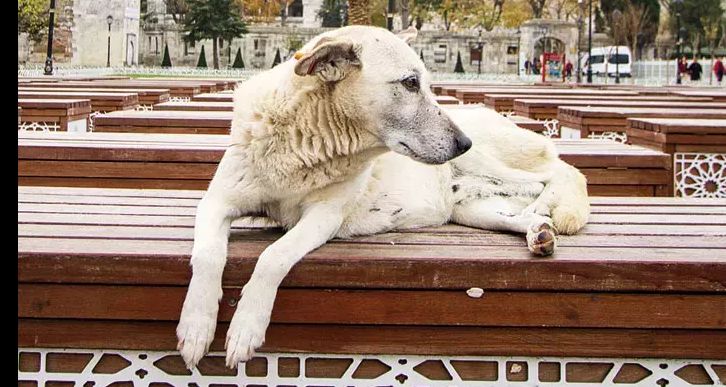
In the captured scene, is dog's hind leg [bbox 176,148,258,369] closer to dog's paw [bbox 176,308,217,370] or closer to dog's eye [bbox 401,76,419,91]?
dog's paw [bbox 176,308,217,370]

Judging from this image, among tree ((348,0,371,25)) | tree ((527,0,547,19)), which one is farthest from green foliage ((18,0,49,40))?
tree ((527,0,547,19))

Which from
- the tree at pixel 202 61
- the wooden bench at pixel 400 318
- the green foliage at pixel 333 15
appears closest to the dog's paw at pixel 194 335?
the wooden bench at pixel 400 318

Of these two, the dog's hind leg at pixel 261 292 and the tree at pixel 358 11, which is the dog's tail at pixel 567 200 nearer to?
the dog's hind leg at pixel 261 292

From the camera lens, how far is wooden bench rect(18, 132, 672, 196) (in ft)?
→ 19.0

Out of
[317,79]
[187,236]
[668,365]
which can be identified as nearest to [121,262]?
[187,236]

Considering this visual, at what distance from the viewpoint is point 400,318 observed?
9.63 feet

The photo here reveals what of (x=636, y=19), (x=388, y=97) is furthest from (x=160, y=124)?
(x=636, y=19)

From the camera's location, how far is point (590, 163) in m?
6.08

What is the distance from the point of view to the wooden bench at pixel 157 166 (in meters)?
5.79

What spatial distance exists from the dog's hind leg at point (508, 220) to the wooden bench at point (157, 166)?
2.36 metres

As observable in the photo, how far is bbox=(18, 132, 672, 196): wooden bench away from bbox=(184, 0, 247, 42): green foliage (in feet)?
179

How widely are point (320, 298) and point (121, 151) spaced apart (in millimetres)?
3279

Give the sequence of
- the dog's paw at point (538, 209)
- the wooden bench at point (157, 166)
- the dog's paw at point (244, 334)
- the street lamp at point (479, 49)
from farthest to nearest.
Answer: the street lamp at point (479, 49), the wooden bench at point (157, 166), the dog's paw at point (538, 209), the dog's paw at point (244, 334)
